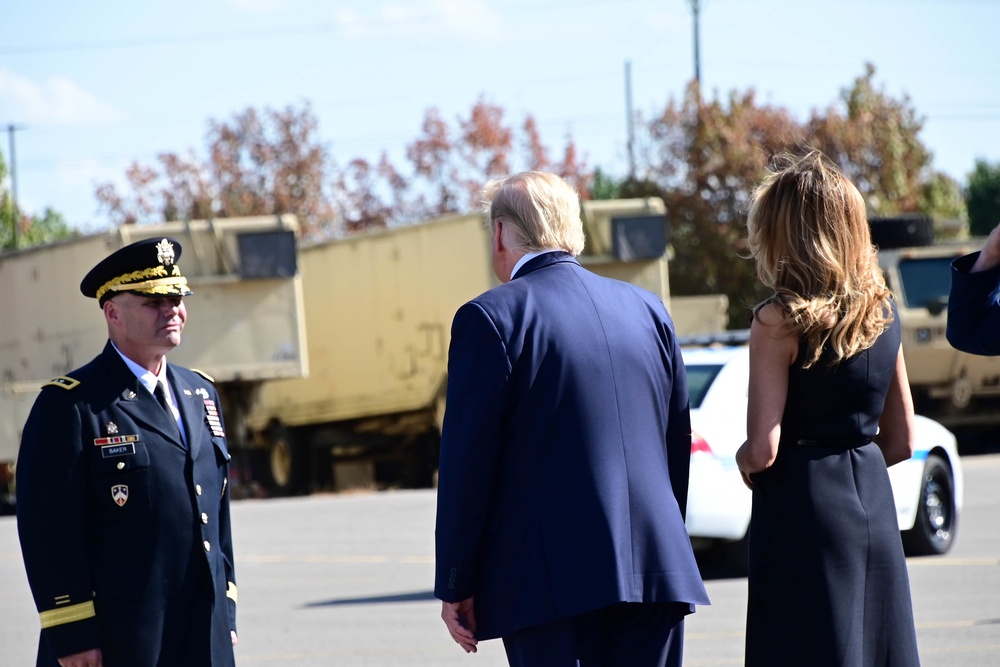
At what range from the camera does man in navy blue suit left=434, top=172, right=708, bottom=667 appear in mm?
3613

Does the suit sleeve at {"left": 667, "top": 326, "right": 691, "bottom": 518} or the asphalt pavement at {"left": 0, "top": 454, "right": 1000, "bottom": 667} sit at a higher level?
the suit sleeve at {"left": 667, "top": 326, "right": 691, "bottom": 518}

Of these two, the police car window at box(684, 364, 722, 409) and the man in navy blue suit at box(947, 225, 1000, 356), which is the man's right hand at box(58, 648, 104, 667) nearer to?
the man in navy blue suit at box(947, 225, 1000, 356)

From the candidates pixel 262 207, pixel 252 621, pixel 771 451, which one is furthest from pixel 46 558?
pixel 262 207

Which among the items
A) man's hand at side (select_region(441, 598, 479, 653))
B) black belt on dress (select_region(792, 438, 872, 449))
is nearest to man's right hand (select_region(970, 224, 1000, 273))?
black belt on dress (select_region(792, 438, 872, 449))

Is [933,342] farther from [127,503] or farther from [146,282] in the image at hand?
[127,503]

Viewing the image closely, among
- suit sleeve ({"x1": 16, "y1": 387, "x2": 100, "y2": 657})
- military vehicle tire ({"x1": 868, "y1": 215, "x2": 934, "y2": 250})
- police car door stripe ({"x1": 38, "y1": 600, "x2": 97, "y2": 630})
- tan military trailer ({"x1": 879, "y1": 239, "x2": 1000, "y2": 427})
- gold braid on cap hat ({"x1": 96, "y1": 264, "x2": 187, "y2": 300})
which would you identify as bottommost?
tan military trailer ({"x1": 879, "y1": 239, "x2": 1000, "y2": 427})

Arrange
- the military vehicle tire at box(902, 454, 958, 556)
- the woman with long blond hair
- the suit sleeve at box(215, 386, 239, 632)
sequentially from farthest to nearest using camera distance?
the military vehicle tire at box(902, 454, 958, 556), the suit sleeve at box(215, 386, 239, 632), the woman with long blond hair

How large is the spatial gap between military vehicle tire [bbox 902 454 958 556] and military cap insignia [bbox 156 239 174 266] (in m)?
7.31

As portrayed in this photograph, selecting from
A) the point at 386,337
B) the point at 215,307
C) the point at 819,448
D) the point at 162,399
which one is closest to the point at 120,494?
the point at 162,399

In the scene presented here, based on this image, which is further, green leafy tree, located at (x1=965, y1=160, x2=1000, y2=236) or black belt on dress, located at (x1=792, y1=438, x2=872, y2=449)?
green leafy tree, located at (x1=965, y1=160, x2=1000, y2=236)

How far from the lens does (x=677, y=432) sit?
397 cm

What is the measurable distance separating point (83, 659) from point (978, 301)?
2.53 meters

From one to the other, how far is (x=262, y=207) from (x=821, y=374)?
35.7m

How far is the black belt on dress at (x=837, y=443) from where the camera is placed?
402 centimetres
